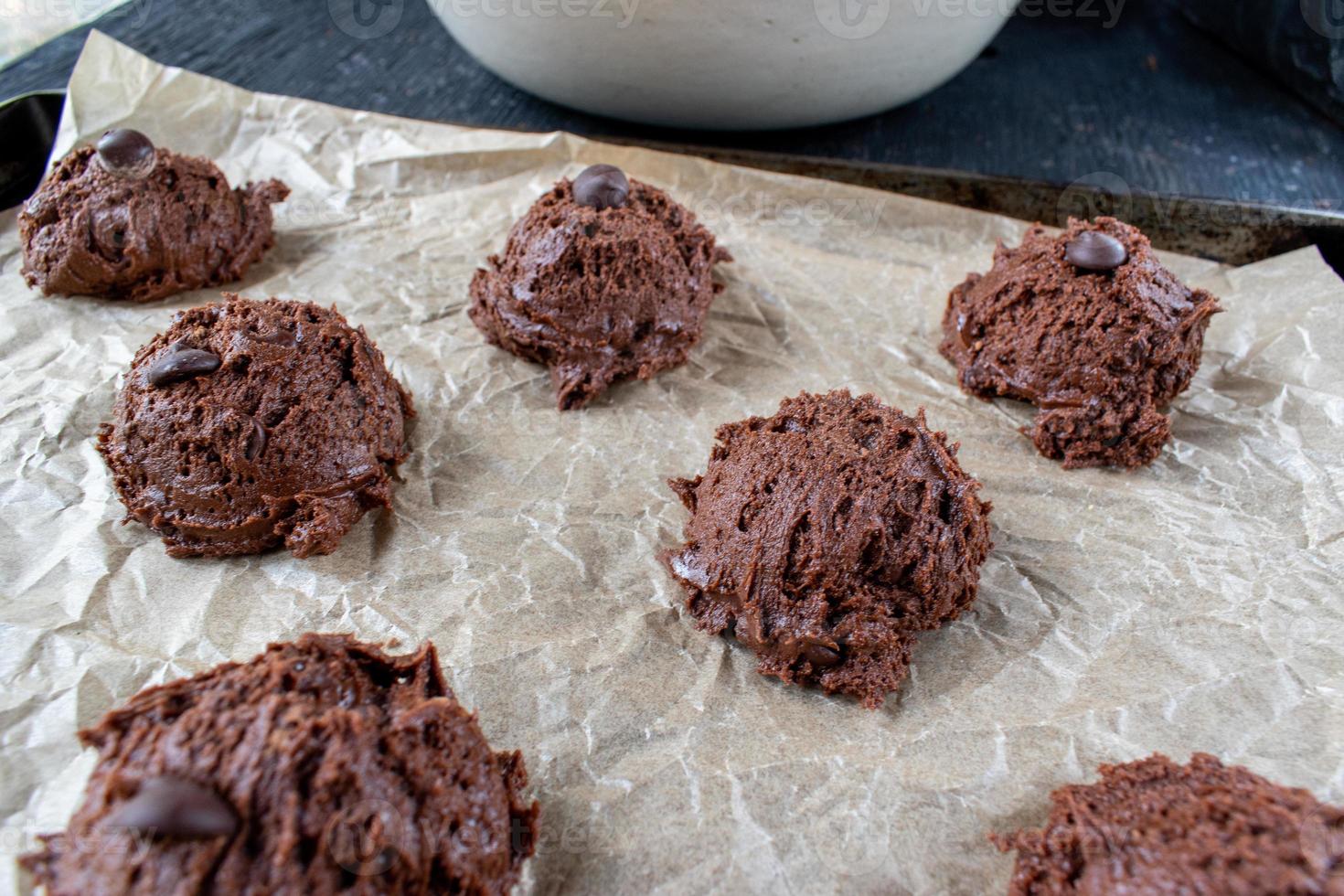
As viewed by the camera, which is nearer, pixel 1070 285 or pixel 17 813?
pixel 17 813

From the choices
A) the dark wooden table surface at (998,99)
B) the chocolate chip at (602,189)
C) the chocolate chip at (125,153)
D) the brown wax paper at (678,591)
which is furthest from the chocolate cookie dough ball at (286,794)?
the dark wooden table surface at (998,99)

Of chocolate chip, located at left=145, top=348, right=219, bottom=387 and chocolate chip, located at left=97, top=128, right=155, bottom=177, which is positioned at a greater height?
chocolate chip, located at left=97, top=128, right=155, bottom=177

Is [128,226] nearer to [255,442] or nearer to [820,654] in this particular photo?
[255,442]

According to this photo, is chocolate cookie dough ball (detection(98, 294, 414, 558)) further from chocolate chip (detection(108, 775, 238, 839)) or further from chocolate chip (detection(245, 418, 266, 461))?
chocolate chip (detection(108, 775, 238, 839))

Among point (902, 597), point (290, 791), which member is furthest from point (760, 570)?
point (290, 791)

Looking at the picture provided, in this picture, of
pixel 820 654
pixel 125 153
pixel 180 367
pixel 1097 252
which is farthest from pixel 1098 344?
pixel 125 153

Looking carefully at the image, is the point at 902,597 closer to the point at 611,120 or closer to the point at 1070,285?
the point at 1070,285

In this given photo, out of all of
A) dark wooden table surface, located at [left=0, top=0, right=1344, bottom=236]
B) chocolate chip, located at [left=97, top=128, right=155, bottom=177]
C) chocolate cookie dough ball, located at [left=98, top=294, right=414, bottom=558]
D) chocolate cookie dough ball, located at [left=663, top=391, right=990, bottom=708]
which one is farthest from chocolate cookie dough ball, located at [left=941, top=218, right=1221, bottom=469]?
chocolate chip, located at [left=97, top=128, right=155, bottom=177]
